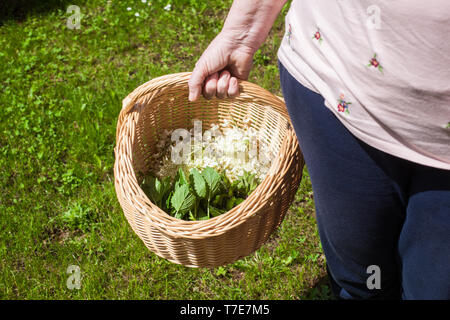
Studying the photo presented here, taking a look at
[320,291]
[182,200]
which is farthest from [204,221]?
[320,291]

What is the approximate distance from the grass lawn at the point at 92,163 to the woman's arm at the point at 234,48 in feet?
3.53

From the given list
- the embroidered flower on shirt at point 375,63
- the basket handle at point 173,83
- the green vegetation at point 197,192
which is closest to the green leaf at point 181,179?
the green vegetation at point 197,192

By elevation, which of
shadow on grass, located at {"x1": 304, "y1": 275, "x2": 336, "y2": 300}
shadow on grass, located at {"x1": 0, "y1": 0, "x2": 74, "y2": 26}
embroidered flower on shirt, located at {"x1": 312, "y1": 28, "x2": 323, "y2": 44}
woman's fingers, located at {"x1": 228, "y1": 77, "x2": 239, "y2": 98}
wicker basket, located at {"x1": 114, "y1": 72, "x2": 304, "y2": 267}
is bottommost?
shadow on grass, located at {"x1": 304, "y1": 275, "x2": 336, "y2": 300}

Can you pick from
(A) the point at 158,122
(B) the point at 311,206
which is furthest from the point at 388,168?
(B) the point at 311,206

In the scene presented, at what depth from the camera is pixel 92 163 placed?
8.95 feet

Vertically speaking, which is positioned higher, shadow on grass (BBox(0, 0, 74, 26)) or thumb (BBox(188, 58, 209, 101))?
thumb (BBox(188, 58, 209, 101))

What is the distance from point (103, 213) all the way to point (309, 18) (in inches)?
70.1

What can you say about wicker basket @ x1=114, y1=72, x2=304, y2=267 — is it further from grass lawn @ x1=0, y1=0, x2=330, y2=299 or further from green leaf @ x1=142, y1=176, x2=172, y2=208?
grass lawn @ x1=0, y1=0, x2=330, y2=299

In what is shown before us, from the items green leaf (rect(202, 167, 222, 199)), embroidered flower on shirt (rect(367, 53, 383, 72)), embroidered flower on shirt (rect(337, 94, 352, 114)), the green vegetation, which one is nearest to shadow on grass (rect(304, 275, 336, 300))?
→ the green vegetation

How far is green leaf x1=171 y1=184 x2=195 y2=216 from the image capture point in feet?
5.99

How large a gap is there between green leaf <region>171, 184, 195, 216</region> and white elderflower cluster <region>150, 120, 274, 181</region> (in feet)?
0.87

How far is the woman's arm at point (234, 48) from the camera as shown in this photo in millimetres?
1373

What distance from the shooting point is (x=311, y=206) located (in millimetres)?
2506
